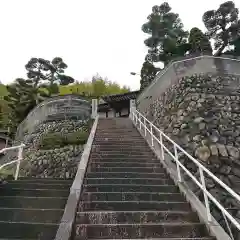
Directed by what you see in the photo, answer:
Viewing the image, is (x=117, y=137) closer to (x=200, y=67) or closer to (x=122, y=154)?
(x=122, y=154)

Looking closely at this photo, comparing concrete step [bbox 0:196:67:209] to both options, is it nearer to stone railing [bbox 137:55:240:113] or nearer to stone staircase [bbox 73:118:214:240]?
stone staircase [bbox 73:118:214:240]

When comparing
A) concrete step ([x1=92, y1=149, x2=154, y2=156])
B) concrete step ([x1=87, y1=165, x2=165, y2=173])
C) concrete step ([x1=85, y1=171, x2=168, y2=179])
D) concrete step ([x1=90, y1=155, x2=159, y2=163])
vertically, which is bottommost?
concrete step ([x1=85, y1=171, x2=168, y2=179])

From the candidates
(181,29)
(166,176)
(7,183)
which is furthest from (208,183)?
(181,29)

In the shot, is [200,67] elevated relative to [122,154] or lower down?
elevated

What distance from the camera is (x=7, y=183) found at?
6.69m

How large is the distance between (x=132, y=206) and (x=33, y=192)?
6.95 feet

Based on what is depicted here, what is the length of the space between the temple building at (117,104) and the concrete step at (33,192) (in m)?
18.4

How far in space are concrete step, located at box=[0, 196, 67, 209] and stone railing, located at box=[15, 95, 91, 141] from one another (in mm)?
11366

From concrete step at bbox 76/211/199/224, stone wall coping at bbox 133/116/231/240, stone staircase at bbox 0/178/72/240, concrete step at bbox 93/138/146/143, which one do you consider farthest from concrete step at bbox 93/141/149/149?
concrete step at bbox 76/211/199/224

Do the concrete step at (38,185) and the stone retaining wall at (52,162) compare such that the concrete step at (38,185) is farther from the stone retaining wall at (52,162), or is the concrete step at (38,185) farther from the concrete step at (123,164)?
the stone retaining wall at (52,162)

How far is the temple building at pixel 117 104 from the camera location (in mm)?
24375

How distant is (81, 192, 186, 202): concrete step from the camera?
5.94 m

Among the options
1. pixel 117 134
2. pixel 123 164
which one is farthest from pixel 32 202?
pixel 117 134

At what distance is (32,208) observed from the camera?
528cm
